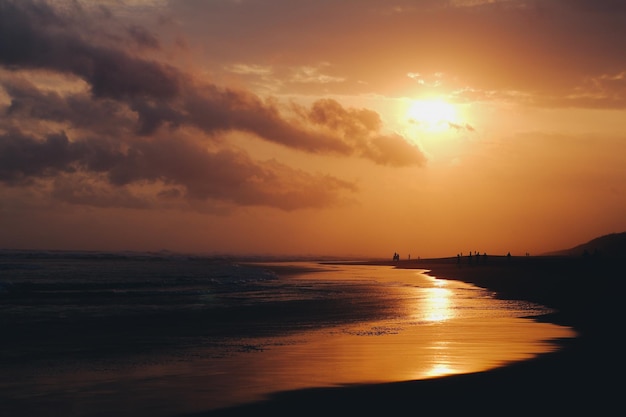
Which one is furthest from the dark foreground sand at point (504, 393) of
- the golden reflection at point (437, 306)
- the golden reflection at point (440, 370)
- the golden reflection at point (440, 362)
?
the golden reflection at point (437, 306)

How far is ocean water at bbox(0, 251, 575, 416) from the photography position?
1287 cm

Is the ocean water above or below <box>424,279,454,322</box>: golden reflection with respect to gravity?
below

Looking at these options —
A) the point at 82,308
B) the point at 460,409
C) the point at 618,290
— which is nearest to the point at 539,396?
the point at 460,409

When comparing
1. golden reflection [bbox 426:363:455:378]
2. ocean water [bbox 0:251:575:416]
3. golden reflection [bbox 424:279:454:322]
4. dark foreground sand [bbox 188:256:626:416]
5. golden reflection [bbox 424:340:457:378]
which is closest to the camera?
dark foreground sand [bbox 188:256:626:416]

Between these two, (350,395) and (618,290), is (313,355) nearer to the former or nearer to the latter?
(350,395)

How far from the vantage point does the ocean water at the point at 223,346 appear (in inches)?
507

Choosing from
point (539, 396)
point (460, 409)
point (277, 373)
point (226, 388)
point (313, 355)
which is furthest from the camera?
point (313, 355)

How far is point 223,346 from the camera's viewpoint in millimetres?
19328

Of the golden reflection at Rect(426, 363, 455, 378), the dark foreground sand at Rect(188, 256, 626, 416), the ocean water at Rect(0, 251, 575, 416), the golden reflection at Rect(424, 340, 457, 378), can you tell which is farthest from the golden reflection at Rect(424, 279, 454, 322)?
the golden reflection at Rect(426, 363, 455, 378)

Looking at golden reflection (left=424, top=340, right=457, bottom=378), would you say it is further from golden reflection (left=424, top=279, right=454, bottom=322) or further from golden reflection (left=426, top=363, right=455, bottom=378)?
golden reflection (left=424, top=279, right=454, bottom=322)

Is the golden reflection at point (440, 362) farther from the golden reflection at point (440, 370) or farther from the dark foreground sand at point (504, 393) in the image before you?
Answer: the dark foreground sand at point (504, 393)

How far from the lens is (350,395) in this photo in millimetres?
12539

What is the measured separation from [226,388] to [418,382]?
4.40 meters

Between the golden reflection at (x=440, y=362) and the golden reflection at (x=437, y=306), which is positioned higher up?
the golden reflection at (x=437, y=306)
